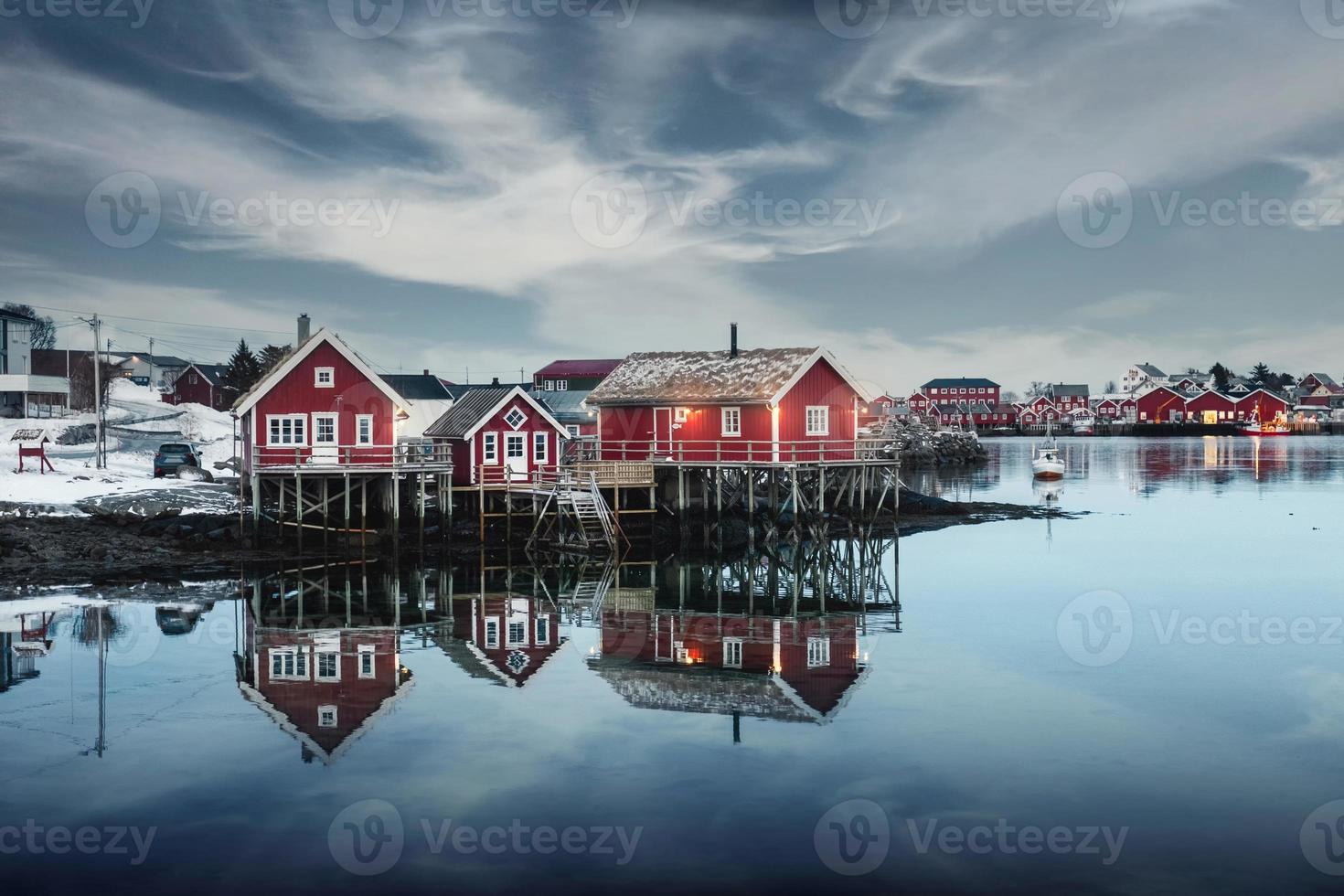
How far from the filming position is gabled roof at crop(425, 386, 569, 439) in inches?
1678

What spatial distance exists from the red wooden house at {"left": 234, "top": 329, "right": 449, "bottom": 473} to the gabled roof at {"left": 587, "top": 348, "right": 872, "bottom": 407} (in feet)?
34.8

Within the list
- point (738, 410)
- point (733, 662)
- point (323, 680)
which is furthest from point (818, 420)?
point (323, 680)

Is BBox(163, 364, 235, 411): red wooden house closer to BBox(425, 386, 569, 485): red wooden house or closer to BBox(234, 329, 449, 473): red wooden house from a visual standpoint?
BBox(425, 386, 569, 485): red wooden house

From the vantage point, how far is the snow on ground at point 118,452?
131ft

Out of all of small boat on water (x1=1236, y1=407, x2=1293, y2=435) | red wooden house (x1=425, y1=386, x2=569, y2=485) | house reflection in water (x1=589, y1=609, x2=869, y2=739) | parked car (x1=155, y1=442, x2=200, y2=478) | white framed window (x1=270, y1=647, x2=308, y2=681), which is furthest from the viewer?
small boat on water (x1=1236, y1=407, x2=1293, y2=435)

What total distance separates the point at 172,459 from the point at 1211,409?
559ft

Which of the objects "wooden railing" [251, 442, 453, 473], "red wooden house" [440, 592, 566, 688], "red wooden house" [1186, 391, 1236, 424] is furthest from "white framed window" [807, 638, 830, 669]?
"red wooden house" [1186, 391, 1236, 424]

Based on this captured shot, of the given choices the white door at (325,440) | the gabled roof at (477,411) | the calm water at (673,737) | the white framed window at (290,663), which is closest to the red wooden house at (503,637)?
the calm water at (673,737)

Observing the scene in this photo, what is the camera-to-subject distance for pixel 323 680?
2089 centimetres

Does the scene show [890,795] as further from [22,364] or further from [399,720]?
[22,364]

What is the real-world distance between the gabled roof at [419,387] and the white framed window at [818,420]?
4007cm

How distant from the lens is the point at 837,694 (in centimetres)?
1980

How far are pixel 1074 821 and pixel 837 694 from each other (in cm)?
643

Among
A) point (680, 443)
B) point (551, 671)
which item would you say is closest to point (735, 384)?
point (680, 443)
